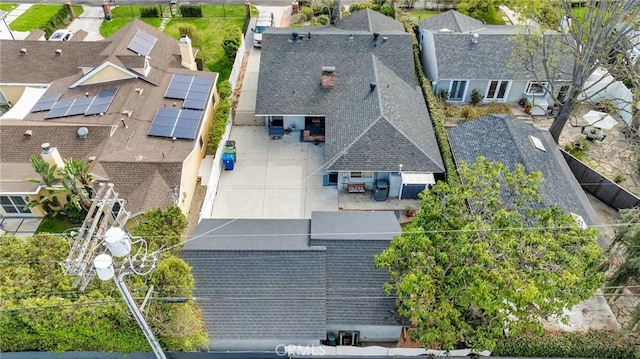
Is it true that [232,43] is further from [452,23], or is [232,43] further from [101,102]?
[452,23]

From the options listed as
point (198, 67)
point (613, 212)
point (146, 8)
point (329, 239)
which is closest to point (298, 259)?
point (329, 239)

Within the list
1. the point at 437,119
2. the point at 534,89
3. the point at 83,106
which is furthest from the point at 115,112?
the point at 534,89

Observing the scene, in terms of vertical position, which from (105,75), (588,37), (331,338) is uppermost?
(588,37)

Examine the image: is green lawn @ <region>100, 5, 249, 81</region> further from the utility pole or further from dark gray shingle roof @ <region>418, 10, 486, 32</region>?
the utility pole

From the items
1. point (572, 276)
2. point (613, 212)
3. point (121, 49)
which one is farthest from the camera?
point (121, 49)

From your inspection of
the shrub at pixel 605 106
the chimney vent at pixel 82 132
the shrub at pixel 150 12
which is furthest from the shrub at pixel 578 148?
the shrub at pixel 150 12

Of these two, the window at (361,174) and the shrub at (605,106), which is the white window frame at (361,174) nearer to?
the window at (361,174)

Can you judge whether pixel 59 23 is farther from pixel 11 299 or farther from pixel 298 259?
pixel 298 259

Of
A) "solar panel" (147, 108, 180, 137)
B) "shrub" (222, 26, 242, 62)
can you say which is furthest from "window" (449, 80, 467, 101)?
"solar panel" (147, 108, 180, 137)
